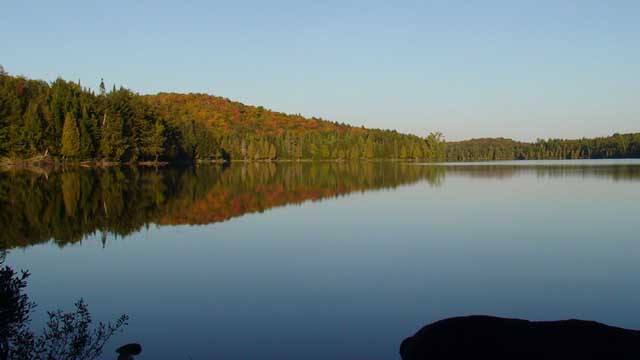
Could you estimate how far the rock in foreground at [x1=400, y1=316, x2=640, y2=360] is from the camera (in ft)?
21.9

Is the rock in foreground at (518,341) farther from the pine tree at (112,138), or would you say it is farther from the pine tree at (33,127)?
the pine tree at (112,138)

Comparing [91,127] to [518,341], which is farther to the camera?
[91,127]

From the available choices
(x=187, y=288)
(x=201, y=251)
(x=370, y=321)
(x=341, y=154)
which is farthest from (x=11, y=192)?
(x=341, y=154)

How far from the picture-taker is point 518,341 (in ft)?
23.1

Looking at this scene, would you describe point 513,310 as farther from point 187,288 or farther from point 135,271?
point 135,271

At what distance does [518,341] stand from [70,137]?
7217cm

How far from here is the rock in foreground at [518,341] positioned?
21.9 feet

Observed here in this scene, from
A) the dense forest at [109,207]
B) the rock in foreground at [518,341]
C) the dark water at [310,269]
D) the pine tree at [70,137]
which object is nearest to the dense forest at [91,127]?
the pine tree at [70,137]

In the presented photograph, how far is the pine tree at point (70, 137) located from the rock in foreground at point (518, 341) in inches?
2792

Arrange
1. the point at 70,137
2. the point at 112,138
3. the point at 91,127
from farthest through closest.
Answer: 1. the point at 112,138
2. the point at 91,127
3. the point at 70,137

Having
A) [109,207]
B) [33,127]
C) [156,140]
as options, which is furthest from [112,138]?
[109,207]

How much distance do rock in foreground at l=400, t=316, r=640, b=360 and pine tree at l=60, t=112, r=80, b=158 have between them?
70.9 m

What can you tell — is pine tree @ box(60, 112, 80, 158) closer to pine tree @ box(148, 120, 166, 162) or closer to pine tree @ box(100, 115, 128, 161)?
pine tree @ box(100, 115, 128, 161)

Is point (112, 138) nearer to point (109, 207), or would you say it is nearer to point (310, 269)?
point (109, 207)
